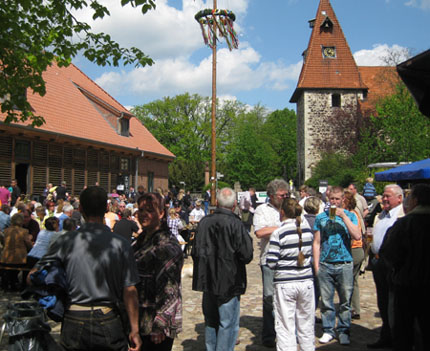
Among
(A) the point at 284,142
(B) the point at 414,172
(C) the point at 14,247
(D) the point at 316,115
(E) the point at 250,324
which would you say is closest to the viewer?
(E) the point at 250,324

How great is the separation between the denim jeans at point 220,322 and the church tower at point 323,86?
40612 mm

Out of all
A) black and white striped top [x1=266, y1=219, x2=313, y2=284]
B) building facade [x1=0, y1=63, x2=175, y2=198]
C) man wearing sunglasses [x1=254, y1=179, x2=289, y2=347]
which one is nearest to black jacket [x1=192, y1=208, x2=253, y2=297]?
black and white striped top [x1=266, y1=219, x2=313, y2=284]

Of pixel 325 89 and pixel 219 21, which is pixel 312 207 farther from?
pixel 325 89

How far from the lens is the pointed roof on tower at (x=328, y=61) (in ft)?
145

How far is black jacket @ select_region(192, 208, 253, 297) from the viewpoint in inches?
181

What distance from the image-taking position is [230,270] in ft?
15.2

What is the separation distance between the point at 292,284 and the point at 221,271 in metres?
0.74

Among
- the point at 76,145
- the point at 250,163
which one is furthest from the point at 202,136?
the point at 76,145

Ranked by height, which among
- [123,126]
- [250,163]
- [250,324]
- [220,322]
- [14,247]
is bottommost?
[250,324]

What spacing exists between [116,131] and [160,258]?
997 inches

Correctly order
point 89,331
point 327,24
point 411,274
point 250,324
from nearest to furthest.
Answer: point 89,331 → point 411,274 → point 250,324 → point 327,24

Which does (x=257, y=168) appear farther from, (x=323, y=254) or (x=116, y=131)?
(x=323, y=254)

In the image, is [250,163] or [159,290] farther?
[250,163]

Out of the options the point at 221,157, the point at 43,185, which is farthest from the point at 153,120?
the point at 43,185
